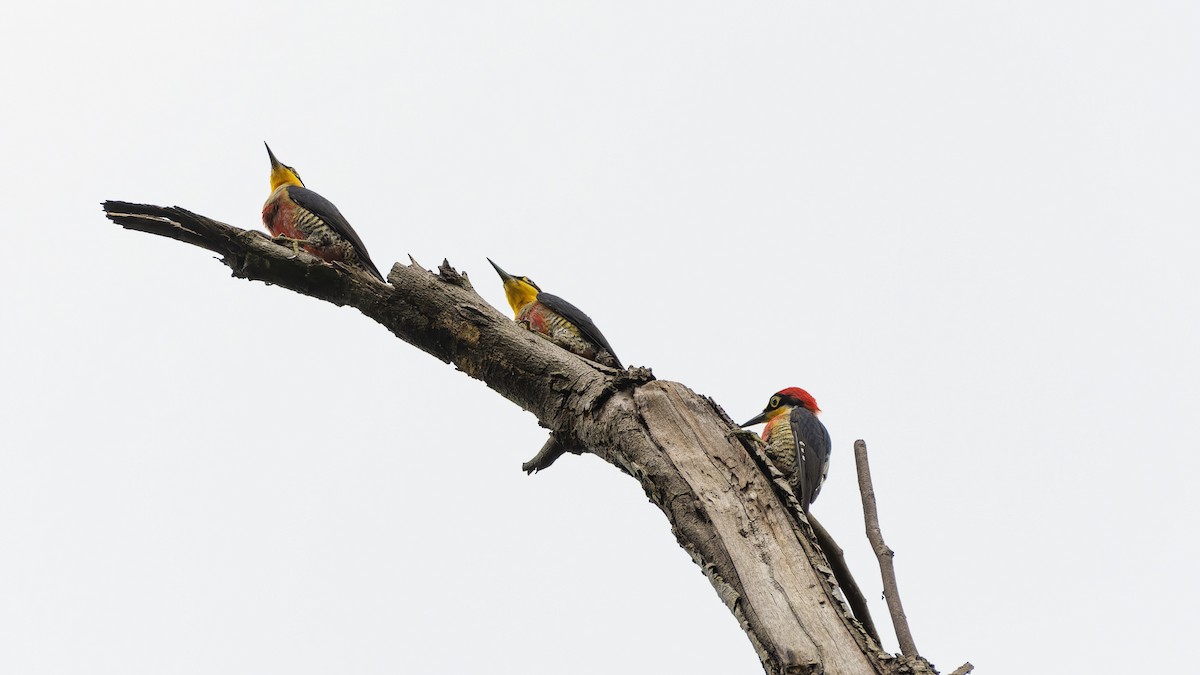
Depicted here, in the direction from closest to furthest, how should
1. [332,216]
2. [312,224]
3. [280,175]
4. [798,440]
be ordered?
[798,440]
[332,216]
[312,224]
[280,175]

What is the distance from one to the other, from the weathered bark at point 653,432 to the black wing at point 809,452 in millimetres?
1764

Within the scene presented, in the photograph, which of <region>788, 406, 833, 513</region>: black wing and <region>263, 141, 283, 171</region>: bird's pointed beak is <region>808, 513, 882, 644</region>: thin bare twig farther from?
<region>263, 141, 283, 171</region>: bird's pointed beak

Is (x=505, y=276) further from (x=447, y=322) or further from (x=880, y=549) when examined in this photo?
(x=880, y=549)

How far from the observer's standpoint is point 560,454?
4.52 meters

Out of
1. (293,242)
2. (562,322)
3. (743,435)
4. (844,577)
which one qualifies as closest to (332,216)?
(293,242)

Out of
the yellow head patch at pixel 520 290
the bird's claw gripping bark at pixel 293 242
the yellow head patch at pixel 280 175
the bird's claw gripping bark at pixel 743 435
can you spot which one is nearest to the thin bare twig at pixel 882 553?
the bird's claw gripping bark at pixel 743 435

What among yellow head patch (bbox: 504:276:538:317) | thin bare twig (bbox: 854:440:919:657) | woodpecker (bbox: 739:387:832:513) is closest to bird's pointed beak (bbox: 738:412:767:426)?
woodpecker (bbox: 739:387:832:513)

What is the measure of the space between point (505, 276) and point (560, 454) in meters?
3.43

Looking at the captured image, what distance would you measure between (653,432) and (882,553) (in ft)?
3.02

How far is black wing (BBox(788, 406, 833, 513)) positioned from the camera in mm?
5370

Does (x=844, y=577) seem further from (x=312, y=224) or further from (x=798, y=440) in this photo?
(x=312, y=224)

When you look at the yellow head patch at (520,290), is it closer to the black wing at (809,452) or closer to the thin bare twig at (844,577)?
the black wing at (809,452)

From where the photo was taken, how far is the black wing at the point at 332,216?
20.1 feet

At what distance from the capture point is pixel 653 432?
11.9ft
